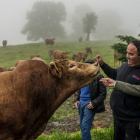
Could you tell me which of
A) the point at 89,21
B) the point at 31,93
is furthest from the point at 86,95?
the point at 89,21

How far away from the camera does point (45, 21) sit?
6850 cm

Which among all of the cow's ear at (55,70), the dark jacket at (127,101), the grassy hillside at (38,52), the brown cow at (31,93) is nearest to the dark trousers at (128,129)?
the dark jacket at (127,101)

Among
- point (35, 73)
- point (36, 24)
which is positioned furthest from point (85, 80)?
point (36, 24)

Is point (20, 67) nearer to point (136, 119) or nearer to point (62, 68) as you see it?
point (62, 68)

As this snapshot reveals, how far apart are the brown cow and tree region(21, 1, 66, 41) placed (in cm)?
6410

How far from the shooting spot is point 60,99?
2.27 m

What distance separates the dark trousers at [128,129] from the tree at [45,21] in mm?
63675

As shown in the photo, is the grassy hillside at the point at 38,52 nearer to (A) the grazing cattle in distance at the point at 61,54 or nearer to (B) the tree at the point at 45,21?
(A) the grazing cattle in distance at the point at 61,54

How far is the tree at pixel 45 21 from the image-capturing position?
212ft

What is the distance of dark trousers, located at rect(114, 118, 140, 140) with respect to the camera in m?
2.76

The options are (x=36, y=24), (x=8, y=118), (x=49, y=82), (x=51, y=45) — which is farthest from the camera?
(x=36, y=24)

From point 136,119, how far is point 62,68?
63.9 inches

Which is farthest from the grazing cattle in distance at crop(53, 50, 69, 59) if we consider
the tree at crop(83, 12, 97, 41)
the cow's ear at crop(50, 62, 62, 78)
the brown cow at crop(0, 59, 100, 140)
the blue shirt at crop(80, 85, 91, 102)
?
the tree at crop(83, 12, 97, 41)

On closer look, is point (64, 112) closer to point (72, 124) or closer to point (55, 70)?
point (72, 124)
